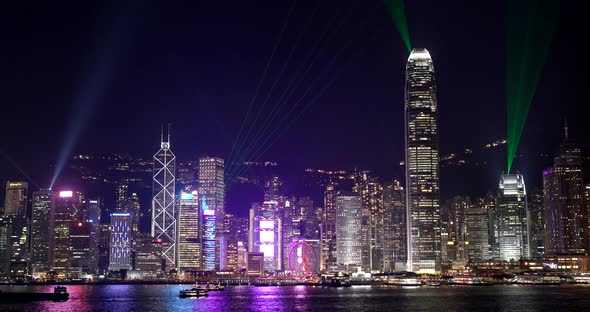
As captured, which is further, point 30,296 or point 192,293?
point 192,293

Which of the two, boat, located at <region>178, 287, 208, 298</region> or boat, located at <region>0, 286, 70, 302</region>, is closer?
boat, located at <region>0, 286, 70, 302</region>

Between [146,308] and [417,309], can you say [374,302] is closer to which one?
[417,309]

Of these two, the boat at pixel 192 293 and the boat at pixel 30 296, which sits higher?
the boat at pixel 30 296

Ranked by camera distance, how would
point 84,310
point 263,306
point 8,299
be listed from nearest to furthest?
point 84,310
point 263,306
point 8,299

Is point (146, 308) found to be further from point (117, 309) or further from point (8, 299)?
point (8, 299)

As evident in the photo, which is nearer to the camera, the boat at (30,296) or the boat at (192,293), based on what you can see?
the boat at (30,296)

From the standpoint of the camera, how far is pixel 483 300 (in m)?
133

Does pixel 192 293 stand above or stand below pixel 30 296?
below

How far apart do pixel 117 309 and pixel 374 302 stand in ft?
145

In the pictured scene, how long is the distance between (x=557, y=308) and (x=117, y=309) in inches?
2584

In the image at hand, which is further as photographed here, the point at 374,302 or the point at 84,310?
the point at 374,302

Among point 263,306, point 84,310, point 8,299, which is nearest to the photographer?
point 84,310

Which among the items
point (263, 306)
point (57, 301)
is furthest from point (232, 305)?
point (57, 301)

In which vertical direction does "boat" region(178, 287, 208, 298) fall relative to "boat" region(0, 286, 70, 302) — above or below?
below
